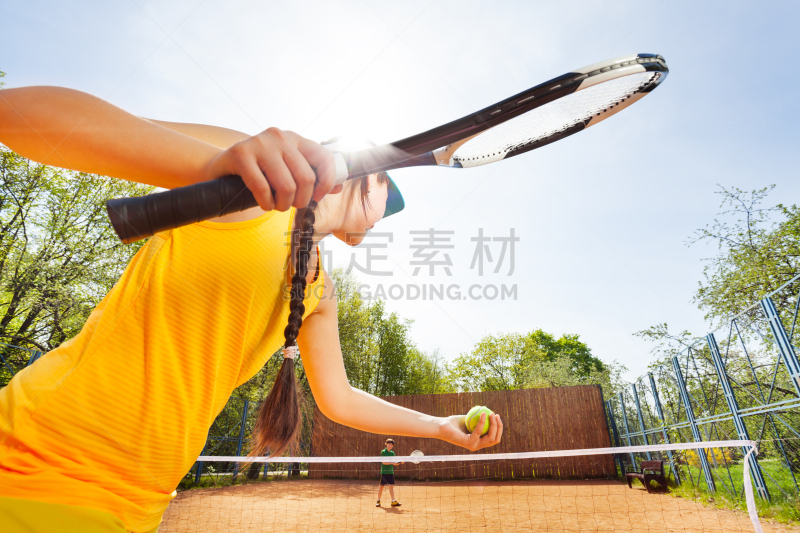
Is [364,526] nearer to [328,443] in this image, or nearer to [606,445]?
[328,443]

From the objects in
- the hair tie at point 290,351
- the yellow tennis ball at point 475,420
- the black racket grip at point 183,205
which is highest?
the black racket grip at point 183,205

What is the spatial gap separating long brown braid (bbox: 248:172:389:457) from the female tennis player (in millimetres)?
128

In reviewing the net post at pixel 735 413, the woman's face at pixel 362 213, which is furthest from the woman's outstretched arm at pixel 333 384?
the net post at pixel 735 413

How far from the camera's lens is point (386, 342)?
2581 centimetres

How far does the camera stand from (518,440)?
54.2 ft

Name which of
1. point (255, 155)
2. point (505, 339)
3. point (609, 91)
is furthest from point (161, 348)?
point (505, 339)

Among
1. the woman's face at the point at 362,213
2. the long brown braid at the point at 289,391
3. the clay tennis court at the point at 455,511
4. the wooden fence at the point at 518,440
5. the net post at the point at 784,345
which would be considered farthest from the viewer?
the wooden fence at the point at 518,440

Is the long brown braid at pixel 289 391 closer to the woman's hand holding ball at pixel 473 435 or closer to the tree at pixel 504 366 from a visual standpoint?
the woman's hand holding ball at pixel 473 435

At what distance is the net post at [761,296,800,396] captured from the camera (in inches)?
243

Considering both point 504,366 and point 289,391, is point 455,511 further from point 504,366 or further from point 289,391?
point 504,366

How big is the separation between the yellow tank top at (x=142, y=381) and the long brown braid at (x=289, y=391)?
19cm

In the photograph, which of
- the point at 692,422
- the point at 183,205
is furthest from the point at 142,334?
the point at 692,422

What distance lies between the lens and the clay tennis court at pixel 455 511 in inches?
296

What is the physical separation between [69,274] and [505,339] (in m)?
23.5
